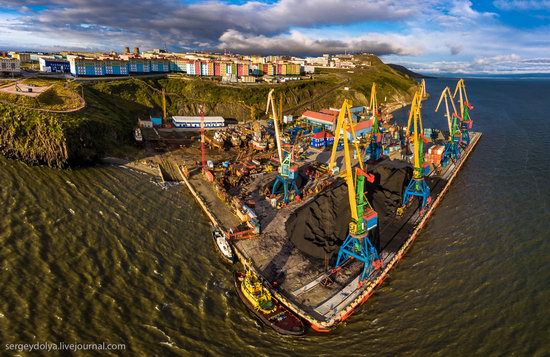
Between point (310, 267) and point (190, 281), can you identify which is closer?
A: point (190, 281)

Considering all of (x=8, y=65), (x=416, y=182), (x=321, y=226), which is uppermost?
(x=8, y=65)

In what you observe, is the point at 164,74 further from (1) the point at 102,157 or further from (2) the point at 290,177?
(2) the point at 290,177

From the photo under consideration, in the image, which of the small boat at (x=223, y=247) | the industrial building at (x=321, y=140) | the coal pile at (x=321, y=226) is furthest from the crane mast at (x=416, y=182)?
the industrial building at (x=321, y=140)

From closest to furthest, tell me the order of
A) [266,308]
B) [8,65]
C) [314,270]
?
1. [266,308]
2. [314,270]
3. [8,65]

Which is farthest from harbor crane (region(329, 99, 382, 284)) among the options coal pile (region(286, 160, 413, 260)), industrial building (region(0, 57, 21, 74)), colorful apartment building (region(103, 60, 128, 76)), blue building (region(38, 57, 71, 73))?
blue building (region(38, 57, 71, 73))

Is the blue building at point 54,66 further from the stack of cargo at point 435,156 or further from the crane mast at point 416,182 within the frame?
the stack of cargo at point 435,156

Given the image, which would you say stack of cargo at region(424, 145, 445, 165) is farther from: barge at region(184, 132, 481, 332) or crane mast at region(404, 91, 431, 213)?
barge at region(184, 132, 481, 332)

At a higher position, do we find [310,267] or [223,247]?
[223,247]

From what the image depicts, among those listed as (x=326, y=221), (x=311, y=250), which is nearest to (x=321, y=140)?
(x=326, y=221)

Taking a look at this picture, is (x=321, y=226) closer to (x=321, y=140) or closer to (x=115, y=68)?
(x=321, y=140)
